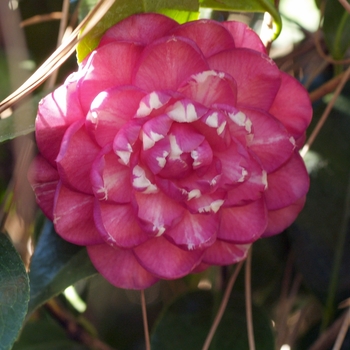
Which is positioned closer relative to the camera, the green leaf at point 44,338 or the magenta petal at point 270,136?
the magenta petal at point 270,136

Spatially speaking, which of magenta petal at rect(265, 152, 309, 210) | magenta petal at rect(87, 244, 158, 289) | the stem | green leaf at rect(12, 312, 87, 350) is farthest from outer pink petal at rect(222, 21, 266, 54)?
green leaf at rect(12, 312, 87, 350)

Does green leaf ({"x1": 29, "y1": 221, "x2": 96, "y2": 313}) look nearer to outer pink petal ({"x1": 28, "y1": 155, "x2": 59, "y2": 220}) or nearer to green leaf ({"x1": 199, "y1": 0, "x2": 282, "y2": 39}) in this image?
outer pink petal ({"x1": 28, "y1": 155, "x2": 59, "y2": 220})

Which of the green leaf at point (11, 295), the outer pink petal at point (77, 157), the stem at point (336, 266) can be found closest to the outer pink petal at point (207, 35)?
the outer pink petal at point (77, 157)

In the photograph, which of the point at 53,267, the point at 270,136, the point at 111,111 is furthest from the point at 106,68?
the point at 53,267

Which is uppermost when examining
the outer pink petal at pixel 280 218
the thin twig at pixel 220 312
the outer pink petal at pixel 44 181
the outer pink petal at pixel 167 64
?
the outer pink petal at pixel 167 64

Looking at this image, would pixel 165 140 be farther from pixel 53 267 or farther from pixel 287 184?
pixel 53 267

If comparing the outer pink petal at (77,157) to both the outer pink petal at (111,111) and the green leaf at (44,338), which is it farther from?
the green leaf at (44,338)
